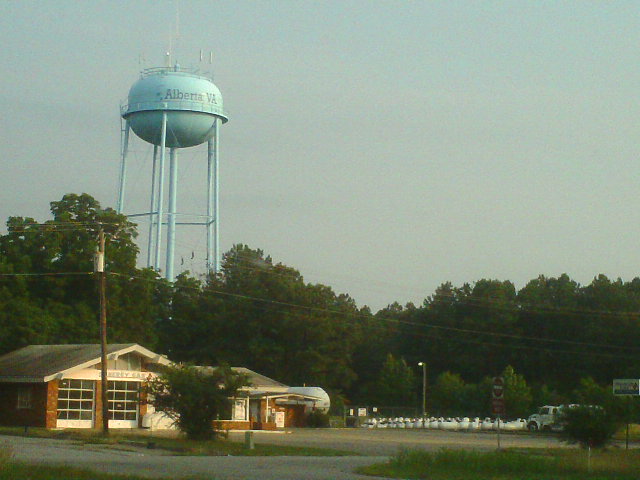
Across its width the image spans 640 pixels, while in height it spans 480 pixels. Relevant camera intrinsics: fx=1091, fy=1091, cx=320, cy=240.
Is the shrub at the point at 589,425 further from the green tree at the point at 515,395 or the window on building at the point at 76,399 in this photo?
the green tree at the point at 515,395

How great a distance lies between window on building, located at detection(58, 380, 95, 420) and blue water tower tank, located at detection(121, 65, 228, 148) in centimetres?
2197

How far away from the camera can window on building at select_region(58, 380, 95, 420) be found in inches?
2044

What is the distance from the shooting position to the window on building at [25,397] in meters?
52.1

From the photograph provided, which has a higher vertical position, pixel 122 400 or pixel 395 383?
pixel 395 383

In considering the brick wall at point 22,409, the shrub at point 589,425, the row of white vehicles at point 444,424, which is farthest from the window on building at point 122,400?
the row of white vehicles at point 444,424

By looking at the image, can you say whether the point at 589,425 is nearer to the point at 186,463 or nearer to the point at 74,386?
the point at 186,463

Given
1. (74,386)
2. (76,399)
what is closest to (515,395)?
(76,399)

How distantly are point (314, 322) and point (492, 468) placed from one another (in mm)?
57119

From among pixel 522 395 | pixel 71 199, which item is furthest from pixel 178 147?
pixel 522 395

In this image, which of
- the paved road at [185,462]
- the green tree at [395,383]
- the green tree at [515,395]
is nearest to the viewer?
the paved road at [185,462]

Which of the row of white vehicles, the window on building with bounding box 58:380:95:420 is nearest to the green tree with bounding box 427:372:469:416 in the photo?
the row of white vehicles

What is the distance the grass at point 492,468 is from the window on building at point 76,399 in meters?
24.5

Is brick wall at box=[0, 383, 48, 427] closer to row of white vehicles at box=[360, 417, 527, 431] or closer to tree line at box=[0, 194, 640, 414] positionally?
tree line at box=[0, 194, 640, 414]

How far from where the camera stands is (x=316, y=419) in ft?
234
